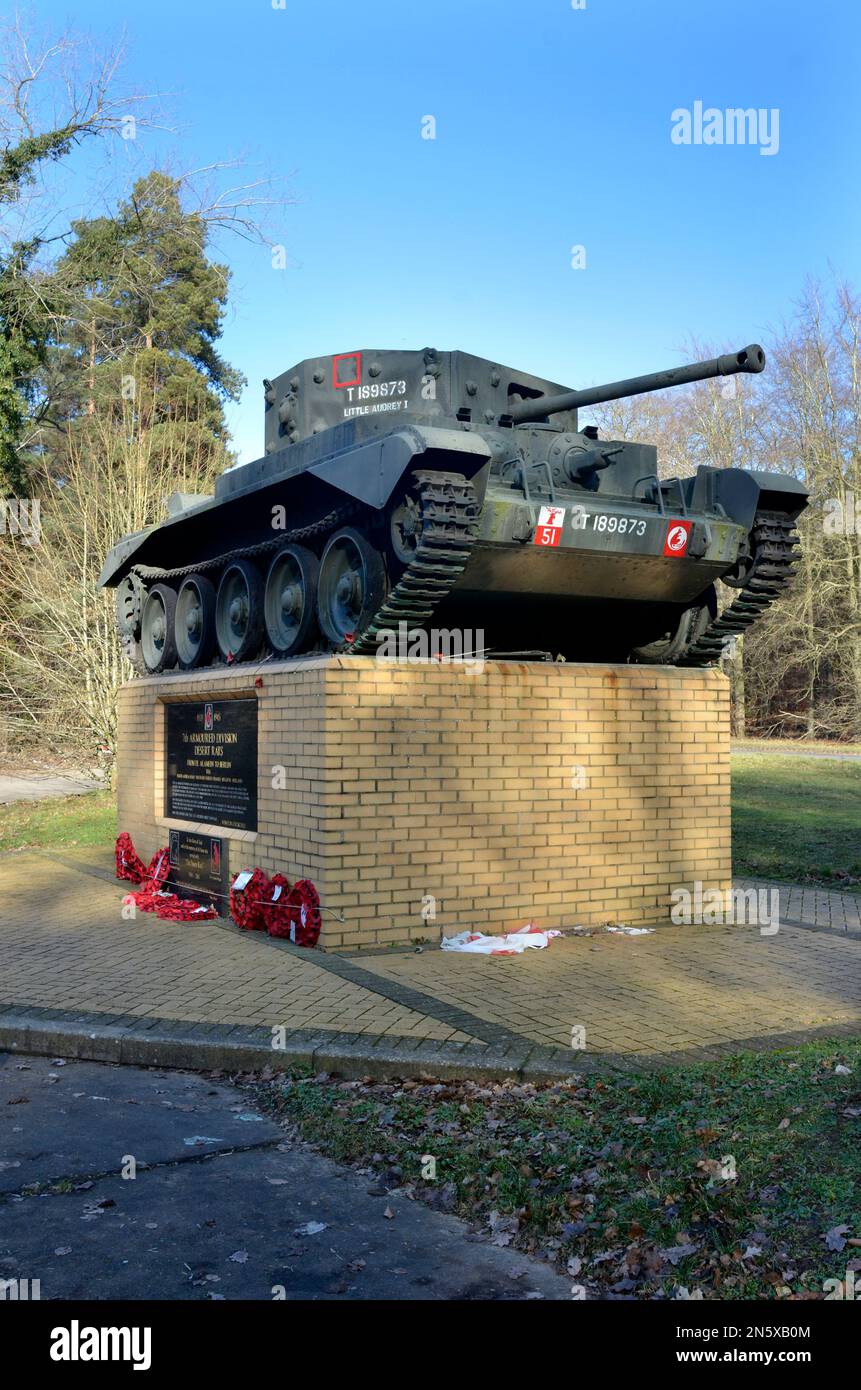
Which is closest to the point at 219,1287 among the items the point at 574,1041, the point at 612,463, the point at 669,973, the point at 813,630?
the point at 574,1041

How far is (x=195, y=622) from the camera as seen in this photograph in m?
12.1

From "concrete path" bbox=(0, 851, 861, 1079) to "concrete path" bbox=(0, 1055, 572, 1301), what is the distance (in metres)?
0.70

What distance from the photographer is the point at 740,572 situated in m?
9.94

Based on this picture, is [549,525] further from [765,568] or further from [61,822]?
[61,822]

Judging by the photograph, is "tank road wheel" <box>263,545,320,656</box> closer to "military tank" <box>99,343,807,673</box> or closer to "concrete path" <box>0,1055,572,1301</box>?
"military tank" <box>99,343,807,673</box>

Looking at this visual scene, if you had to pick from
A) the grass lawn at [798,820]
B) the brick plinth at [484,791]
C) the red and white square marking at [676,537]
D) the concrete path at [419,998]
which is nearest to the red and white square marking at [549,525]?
the red and white square marking at [676,537]

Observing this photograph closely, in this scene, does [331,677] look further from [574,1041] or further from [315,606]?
[574,1041]

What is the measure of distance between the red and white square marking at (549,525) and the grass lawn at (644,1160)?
414 centimetres

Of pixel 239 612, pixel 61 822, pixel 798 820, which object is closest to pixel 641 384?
pixel 239 612

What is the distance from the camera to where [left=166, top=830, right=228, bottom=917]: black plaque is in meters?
10.3

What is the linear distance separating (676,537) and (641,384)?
1195 mm

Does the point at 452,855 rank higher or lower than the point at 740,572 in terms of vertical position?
lower

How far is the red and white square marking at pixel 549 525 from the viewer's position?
8.66 meters
